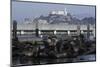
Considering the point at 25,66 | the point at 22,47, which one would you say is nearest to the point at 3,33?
the point at 22,47

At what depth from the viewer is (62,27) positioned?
116 inches

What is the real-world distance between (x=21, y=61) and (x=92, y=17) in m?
1.21

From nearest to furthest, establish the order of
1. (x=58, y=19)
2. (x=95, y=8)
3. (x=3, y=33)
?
(x=3, y=33), (x=58, y=19), (x=95, y=8)

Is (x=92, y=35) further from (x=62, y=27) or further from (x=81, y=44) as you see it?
(x=62, y=27)

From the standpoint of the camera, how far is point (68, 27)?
2969mm

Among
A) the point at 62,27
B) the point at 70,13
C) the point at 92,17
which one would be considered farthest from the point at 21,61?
the point at 92,17

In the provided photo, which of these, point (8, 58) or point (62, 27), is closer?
point (8, 58)

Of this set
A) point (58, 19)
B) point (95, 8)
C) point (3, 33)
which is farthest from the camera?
point (95, 8)

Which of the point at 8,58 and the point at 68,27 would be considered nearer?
the point at 8,58

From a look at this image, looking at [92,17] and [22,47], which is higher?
[92,17]

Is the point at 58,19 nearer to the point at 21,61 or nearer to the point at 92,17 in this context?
the point at 92,17

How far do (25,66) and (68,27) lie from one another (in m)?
0.80

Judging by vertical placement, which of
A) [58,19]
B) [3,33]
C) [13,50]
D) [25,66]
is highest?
[58,19]

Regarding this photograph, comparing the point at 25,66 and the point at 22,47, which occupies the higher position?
the point at 22,47
